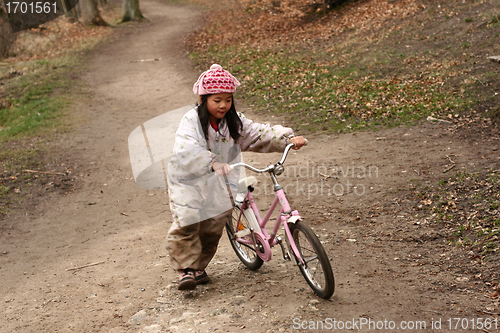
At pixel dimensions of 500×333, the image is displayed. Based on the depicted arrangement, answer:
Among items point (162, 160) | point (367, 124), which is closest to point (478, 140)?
point (367, 124)

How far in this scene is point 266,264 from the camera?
4785 mm

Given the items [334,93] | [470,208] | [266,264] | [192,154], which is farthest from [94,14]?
[470,208]

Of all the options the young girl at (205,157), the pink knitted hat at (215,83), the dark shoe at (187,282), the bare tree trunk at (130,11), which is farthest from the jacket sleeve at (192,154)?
the bare tree trunk at (130,11)

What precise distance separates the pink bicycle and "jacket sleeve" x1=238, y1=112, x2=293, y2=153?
8.4 inches

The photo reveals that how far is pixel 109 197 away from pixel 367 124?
512cm

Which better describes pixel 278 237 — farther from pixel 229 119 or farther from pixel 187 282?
pixel 229 119

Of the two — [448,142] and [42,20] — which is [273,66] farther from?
[42,20]

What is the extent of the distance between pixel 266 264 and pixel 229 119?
5.46ft

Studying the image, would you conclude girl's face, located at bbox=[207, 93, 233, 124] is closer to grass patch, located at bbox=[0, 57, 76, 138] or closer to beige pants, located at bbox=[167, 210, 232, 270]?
beige pants, located at bbox=[167, 210, 232, 270]

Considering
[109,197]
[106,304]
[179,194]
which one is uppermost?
[179,194]

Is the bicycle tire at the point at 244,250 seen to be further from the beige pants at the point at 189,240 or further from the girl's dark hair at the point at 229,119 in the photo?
the girl's dark hair at the point at 229,119

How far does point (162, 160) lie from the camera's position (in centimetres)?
930

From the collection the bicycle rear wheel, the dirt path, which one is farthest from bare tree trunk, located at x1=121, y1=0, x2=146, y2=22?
the bicycle rear wheel

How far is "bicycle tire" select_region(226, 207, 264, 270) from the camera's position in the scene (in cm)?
449
